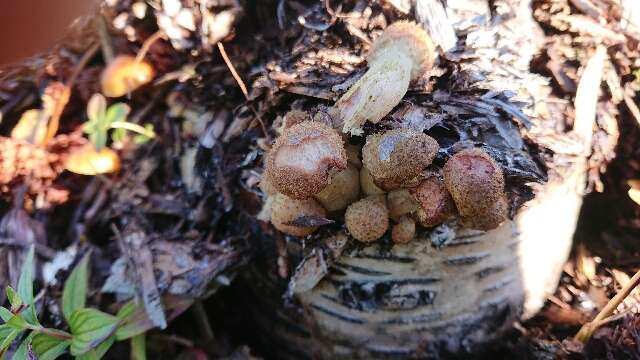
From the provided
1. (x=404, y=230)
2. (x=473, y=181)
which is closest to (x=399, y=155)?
(x=473, y=181)

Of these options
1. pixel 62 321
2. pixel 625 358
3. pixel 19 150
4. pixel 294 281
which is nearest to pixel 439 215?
pixel 294 281

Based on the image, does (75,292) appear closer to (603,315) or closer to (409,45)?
(409,45)

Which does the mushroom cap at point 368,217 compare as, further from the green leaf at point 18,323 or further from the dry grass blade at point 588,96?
the green leaf at point 18,323

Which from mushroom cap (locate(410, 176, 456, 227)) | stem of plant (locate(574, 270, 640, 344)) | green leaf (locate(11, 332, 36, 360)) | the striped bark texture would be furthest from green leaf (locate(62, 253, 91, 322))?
stem of plant (locate(574, 270, 640, 344))

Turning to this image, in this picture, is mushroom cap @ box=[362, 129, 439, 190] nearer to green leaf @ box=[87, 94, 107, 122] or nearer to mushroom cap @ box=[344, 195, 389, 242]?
mushroom cap @ box=[344, 195, 389, 242]

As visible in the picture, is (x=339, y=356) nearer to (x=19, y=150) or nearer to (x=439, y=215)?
(x=439, y=215)

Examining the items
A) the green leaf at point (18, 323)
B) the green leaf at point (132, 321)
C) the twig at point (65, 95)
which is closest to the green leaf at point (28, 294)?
the green leaf at point (18, 323)
